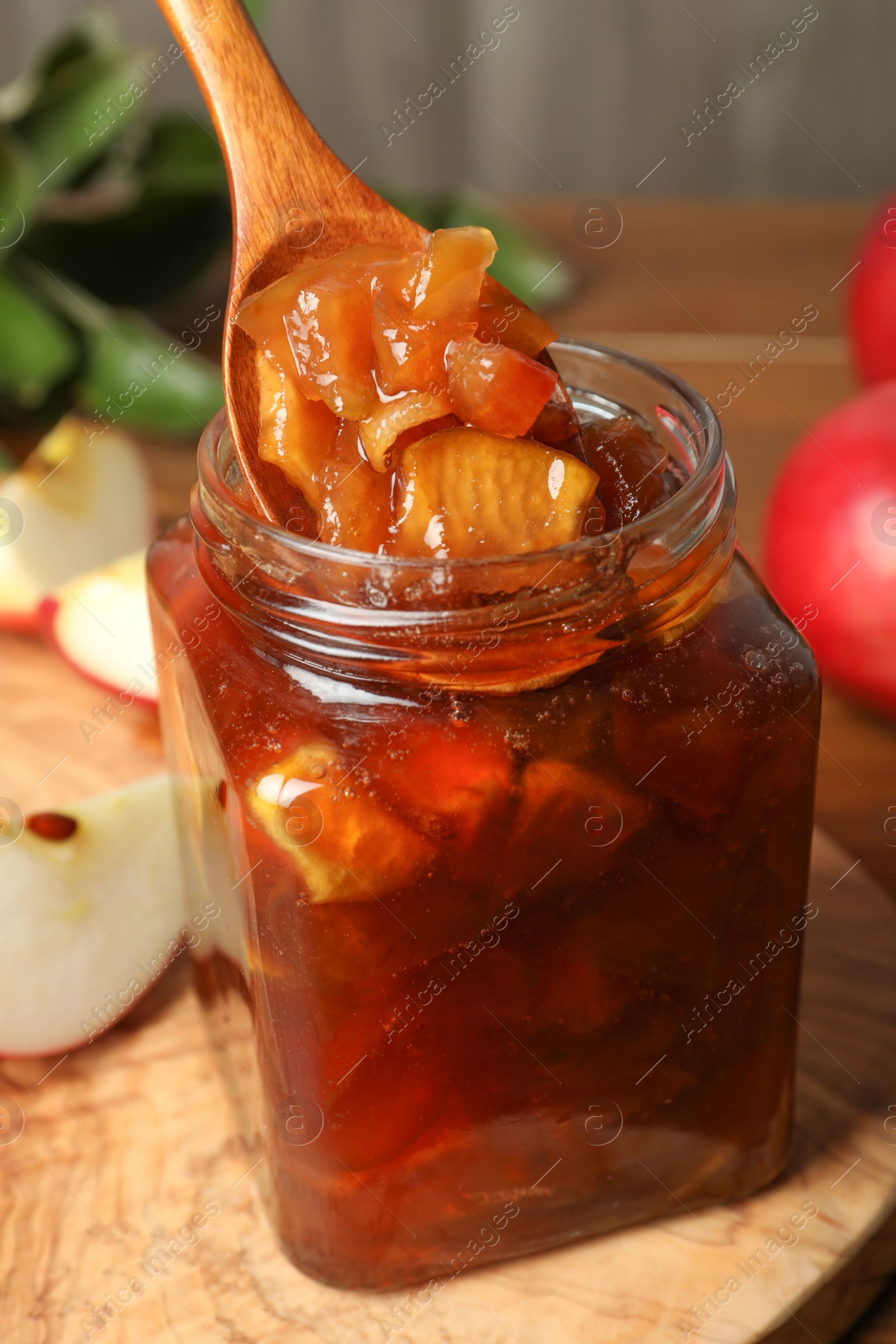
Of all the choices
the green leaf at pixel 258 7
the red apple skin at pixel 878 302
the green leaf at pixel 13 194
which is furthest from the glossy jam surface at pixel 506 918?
the green leaf at pixel 258 7

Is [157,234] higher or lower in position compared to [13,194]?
lower

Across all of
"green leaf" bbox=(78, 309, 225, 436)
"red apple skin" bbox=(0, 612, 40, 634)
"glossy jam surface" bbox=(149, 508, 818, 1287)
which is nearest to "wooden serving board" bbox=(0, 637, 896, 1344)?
"glossy jam surface" bbox=(149, 508, 818, 1287)

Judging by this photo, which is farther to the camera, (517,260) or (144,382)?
(517,260)

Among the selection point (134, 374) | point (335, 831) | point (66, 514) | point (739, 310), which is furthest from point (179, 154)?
point (335, 831)

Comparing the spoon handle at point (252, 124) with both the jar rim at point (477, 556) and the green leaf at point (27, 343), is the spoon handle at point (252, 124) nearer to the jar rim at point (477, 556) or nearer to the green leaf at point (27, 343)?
the jar rim at point (477, 556)

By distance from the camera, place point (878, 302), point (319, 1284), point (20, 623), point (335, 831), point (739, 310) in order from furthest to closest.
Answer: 1. point (739, 310)
2. point (878, 302)
3. point (20, 623)
4. point (319, 1284)
5. point (335, 831)

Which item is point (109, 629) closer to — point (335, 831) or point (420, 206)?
point (335, 831)

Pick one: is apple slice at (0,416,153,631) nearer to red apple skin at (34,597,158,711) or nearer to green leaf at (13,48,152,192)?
red apple skin at (34,597,158,711)
